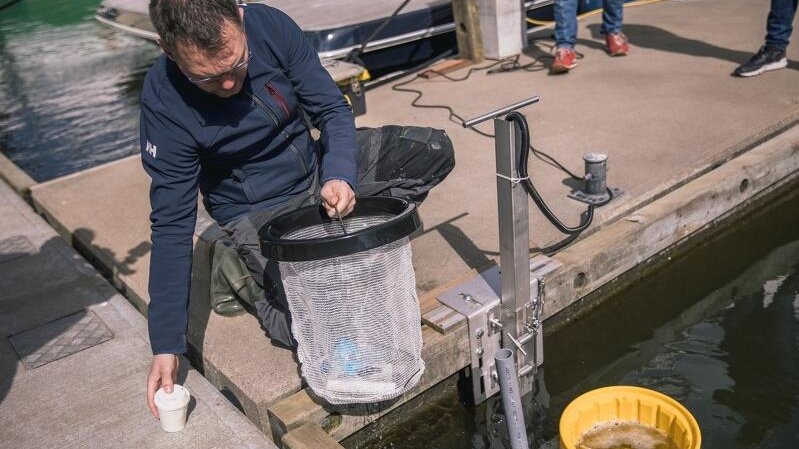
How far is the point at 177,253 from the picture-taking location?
2.86 meters

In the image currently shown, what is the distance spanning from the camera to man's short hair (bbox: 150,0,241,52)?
96.0 inches

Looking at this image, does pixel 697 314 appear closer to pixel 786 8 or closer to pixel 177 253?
pixel 177 253

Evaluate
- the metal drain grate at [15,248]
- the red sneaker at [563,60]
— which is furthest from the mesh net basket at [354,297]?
the red sneaker at [563,60]

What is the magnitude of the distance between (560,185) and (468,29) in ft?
9.93

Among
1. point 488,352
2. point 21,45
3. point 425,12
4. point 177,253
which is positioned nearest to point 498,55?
point 425,12

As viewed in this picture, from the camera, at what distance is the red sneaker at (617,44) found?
667 cm

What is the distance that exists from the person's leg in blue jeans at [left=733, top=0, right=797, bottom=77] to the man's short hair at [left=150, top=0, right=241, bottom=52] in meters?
4.48

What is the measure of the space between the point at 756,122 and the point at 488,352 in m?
2.67

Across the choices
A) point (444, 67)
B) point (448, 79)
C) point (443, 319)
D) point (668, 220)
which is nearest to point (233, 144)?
point (443, 319)

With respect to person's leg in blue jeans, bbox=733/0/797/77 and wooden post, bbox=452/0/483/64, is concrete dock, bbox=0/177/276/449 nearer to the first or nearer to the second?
wooden post, bbox=452/0/483/64

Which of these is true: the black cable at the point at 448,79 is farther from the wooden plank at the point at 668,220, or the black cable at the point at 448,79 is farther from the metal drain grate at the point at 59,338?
the metal drain grate at the point at 59,338

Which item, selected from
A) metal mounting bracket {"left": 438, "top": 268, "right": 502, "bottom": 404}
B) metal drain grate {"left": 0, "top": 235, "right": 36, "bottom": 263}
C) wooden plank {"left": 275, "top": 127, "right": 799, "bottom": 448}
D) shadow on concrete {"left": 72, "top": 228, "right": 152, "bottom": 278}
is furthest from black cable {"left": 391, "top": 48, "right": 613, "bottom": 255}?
metal drain grate {"left": 0, "top": 235, "right": 36, "bottom": 263}

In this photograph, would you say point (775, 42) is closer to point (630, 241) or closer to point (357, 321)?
point (630, 241)

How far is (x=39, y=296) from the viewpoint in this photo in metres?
3.94
